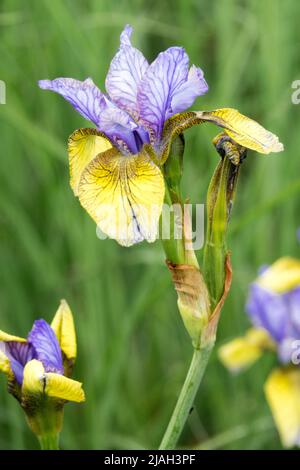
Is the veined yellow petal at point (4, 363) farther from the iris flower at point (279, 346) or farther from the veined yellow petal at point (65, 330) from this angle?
the iris flower at point (279, 346)

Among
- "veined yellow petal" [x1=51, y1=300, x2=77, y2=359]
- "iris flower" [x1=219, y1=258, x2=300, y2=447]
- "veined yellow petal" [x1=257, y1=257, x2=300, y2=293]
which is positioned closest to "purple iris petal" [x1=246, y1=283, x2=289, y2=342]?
"iris flower" [x1=219, y1=258, x2=300, y2=447]

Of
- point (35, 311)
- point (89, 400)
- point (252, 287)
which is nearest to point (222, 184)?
point (252, 287)

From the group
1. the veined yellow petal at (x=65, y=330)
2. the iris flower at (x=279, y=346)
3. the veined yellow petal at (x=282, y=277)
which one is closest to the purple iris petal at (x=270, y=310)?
the iris flower at (x=279, y=346)

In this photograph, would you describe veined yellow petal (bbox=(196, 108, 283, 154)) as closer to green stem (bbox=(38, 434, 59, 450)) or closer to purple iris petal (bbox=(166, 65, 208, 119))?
purple iris petal (bbox=(166, 65, 208, 119))

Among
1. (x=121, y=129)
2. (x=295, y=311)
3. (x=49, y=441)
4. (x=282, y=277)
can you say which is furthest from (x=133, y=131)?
(x=295, y=311)

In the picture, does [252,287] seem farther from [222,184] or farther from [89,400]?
[222,184]

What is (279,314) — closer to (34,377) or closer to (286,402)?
(286,402)
